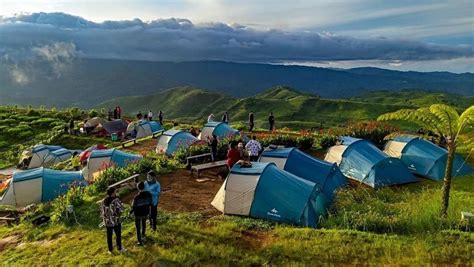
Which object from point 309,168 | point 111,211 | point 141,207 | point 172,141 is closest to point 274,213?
point 141,207

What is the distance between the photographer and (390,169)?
82.2 feet

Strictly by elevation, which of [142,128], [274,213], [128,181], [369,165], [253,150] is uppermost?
[253,150]

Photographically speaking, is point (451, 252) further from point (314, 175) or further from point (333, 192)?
point (314, 175)

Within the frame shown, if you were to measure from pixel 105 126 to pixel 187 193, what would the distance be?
112 feet

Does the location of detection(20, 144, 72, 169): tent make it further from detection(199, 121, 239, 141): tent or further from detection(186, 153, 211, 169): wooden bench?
detection(186, 153, 211, 169): wooden bench

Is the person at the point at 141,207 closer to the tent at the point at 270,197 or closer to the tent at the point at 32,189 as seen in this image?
the tent at the point at 270,197

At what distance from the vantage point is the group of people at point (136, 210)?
13961 mm

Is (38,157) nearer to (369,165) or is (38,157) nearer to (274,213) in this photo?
(369,165)

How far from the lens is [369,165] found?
24.8 m

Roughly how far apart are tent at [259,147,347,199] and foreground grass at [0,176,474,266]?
3.65 meters

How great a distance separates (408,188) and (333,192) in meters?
6.06

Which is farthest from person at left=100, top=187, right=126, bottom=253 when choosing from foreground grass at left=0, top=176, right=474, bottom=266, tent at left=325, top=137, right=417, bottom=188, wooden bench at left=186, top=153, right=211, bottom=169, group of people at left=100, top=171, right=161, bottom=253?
tent at left=325, top=137, right=417, bottom=188

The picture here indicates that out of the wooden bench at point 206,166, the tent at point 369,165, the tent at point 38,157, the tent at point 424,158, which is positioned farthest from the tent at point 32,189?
the tent at point 424,158

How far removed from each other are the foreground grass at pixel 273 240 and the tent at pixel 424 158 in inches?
362
